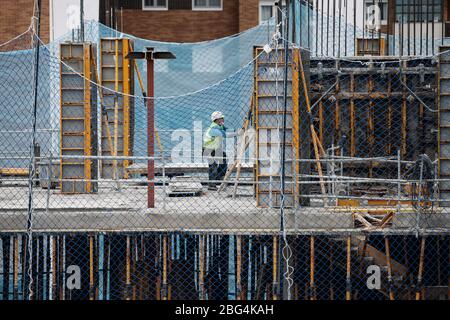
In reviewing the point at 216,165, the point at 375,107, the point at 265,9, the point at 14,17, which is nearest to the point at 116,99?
the point at 216,165

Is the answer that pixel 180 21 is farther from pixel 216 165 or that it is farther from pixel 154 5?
pixel 216 165

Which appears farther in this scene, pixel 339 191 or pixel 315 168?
pixel 315 168

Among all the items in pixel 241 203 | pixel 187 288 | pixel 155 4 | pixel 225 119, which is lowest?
pixel 187 288

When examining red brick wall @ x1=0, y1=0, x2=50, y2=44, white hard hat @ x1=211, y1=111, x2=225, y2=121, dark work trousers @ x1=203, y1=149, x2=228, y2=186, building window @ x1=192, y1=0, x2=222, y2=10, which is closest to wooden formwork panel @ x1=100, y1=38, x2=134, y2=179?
dark work trousers @ x1=203, y1=149, x2=228, y2=186

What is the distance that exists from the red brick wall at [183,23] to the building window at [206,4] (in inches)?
8.6

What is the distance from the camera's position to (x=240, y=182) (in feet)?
67.6

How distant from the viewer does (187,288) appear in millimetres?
22188

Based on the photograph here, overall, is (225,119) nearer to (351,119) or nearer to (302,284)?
(351,119)

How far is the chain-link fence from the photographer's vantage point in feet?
61.2

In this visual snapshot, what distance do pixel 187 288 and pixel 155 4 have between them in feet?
81.9

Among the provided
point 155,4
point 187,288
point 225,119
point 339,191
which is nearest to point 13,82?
point 225,119

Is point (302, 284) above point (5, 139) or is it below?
below

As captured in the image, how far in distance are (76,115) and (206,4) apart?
926 inches

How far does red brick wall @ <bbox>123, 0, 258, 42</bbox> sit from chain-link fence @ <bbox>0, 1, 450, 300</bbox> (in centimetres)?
1643
